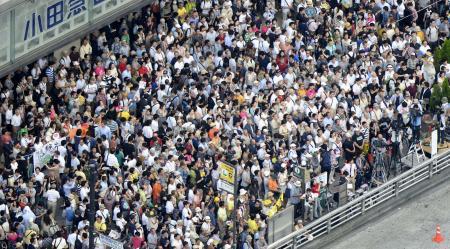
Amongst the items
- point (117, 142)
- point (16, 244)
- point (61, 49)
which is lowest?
point (16, 244)

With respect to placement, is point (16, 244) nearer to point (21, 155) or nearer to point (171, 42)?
point (21, 155)

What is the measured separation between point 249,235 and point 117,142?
531 centimetres

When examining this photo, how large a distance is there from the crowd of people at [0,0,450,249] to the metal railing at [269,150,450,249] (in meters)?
0.55

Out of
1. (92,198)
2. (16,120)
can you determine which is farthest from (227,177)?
(16,120)

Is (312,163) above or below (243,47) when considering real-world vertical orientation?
below

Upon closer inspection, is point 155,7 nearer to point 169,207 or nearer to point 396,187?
point 169,207

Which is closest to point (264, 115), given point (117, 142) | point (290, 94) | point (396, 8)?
point (290, 94)

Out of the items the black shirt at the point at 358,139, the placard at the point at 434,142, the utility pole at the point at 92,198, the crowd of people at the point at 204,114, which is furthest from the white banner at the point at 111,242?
the placard at the point at 434,142

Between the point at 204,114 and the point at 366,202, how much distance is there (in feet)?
18.7

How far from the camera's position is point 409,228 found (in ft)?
176

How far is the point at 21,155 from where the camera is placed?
51750mm

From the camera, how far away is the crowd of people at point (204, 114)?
50.6 m

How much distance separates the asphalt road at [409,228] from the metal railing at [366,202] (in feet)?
1.63

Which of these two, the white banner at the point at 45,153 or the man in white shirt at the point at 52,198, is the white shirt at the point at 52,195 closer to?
the man in white shirt at the point at 52,198
